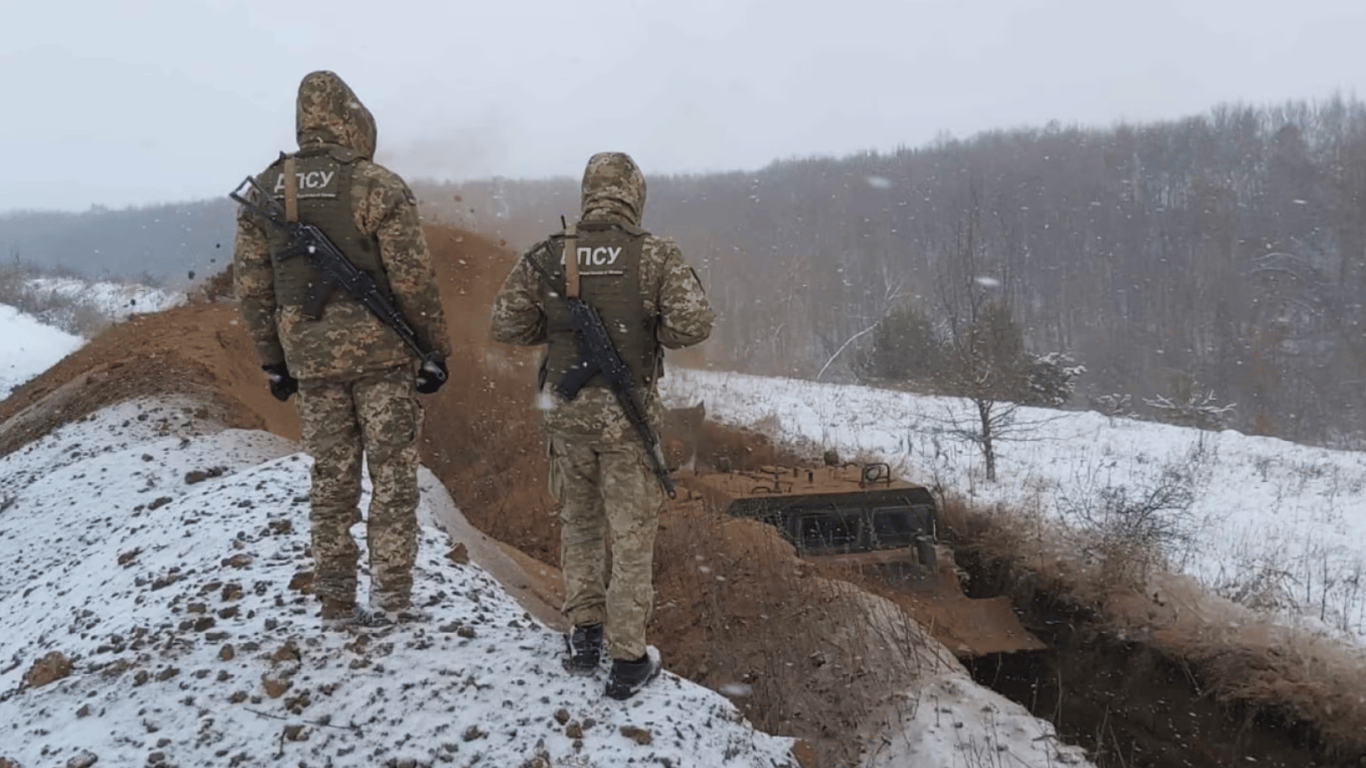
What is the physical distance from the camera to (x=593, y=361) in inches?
141

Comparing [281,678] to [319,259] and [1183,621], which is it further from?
[1183,621]

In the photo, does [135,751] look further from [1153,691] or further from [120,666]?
[1153,691]

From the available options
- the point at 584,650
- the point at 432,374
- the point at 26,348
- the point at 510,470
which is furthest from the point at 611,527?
the point at 26,348

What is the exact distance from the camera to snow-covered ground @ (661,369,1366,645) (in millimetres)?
10367

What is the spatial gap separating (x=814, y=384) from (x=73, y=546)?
22773 millimetres

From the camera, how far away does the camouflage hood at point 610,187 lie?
361 centimetres

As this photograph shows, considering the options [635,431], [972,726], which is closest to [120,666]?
[635,431]

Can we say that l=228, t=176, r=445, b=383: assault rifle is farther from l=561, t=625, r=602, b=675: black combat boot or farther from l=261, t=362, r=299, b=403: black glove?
l=561, t=625, r=602, b=675: black combat boot

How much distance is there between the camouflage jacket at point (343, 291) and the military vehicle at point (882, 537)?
240 inches

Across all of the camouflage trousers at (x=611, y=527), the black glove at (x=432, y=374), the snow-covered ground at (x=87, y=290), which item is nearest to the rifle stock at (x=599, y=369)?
the camouflage trousers at (x=611, y=527)

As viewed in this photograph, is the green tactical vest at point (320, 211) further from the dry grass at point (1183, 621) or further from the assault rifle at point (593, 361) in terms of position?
the dry grass at point (1183, 621)

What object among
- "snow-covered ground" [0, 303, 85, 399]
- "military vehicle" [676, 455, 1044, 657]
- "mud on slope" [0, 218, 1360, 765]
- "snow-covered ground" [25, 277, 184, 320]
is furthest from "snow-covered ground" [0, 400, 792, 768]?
"snow-covered ground" [25, 277, 184, 320]

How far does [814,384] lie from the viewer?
88.9ft

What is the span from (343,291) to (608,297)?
4.01ft
